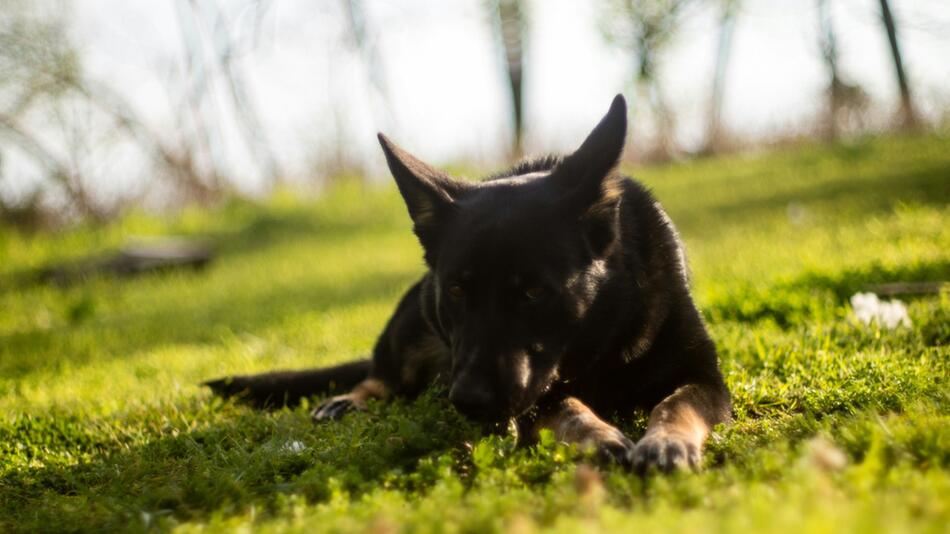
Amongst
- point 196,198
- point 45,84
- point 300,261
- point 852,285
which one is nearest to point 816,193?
point 852,285

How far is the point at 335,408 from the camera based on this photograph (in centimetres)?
390

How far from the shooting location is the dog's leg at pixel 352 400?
384 centimetres

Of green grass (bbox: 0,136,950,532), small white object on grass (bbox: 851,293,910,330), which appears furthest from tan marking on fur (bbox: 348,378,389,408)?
small white object on grass (bbox: 851,293,910,330)

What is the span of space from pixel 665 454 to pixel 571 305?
2.47 feet

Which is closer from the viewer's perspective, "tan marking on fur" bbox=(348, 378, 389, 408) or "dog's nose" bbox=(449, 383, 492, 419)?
"dog's nose" bbox=(449, 383, 492, 419)

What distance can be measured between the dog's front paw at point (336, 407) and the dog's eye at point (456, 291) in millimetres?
1074

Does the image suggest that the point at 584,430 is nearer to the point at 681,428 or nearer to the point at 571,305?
the point at 681,428

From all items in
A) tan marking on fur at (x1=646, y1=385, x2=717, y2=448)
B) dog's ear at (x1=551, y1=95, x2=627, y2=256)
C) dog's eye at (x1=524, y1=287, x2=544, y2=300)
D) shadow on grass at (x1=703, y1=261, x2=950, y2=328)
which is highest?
dog's ear at (x1=551, y1=95, x2=627, y2=256)

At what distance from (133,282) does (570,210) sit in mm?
8339

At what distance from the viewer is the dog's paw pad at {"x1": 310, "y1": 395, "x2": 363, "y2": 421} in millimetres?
3809

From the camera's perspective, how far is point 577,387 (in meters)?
3.28

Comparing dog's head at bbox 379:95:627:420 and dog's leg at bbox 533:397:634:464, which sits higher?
dog's head at bbox 379:95:627:420

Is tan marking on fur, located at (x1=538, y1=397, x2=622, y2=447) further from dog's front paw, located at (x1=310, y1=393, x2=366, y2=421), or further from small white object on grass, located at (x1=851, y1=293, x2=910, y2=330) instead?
small white object on grass, located at (x1=851, y1=293, x2=910, y2=330)

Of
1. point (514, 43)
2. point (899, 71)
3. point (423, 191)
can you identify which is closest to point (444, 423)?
point (423, 191)
